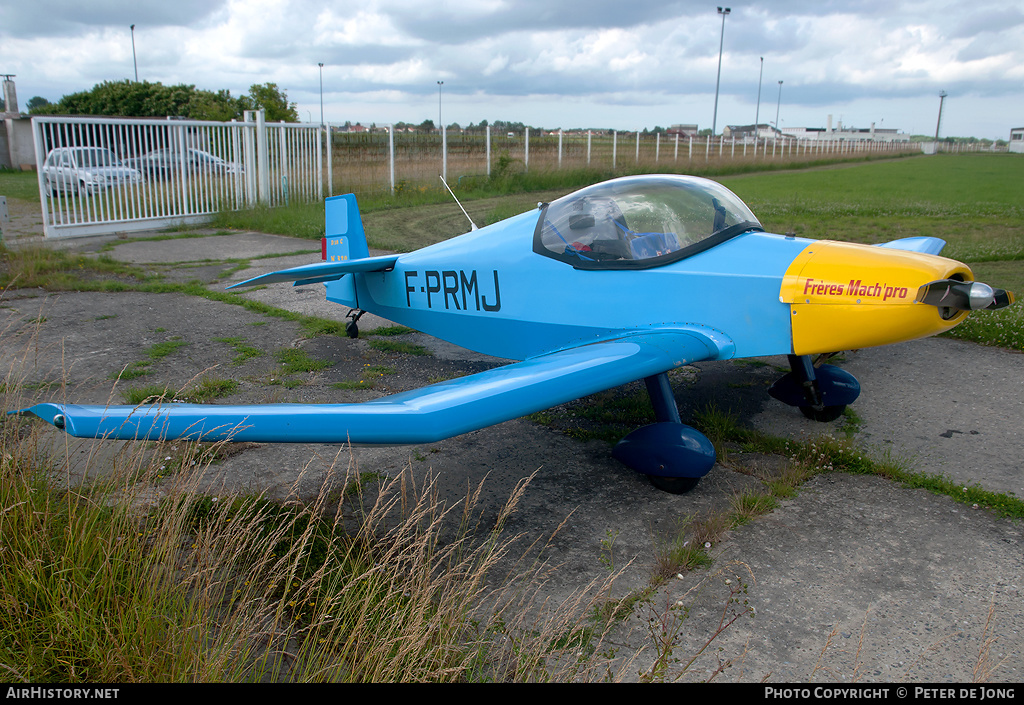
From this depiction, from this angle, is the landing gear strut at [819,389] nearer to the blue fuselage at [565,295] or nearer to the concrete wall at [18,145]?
the blue fuselage at [565,295]

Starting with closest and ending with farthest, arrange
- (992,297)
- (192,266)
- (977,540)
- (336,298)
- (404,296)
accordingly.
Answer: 1. (977,540)
2. (992,297)
3. (404,296)
4. (336,298)
5. (192,266)

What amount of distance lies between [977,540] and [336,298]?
6041 millimetres

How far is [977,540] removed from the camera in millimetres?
3672

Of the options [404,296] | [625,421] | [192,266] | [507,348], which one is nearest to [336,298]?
[404,296]

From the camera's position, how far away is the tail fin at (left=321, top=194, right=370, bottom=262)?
7395mm

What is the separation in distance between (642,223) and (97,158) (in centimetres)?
1473

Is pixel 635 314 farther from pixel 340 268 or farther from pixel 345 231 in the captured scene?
pixel 345 231

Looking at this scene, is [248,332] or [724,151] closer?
[248,332]

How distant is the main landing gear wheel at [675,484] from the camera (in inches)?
166

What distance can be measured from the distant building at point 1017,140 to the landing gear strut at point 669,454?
362 feet

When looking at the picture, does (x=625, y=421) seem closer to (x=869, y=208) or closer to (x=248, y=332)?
(x=248, y=332)

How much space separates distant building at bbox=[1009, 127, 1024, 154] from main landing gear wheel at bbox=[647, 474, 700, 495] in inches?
4352

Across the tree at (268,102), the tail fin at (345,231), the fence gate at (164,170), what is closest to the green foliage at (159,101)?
the tree at (268,102)

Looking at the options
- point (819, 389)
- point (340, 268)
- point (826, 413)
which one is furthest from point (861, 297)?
point (340, 268)
